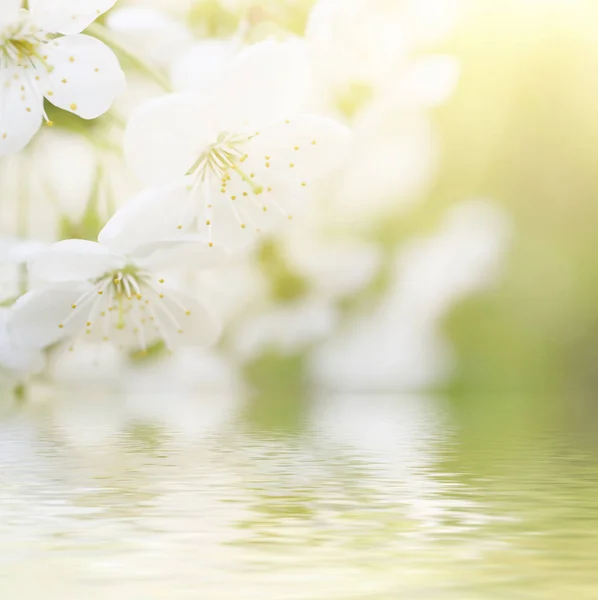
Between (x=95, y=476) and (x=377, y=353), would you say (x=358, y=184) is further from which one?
(x=95, y=476)

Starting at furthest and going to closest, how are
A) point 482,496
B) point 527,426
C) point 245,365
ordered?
point 527,426 → point 245,365 → point 482,496

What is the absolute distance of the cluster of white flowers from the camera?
32.4 inches

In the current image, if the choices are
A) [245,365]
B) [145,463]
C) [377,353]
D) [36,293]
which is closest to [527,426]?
[377,353]

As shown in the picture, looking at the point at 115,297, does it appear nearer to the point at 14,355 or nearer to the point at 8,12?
the point at 14,355

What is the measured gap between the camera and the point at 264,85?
827 millimetres

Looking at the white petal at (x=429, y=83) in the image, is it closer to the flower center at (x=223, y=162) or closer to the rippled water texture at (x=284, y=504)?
the flower center at (x=223, y=162)

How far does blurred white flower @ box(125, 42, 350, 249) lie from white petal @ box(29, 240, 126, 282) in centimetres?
5

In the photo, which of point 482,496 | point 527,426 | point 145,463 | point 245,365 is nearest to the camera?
point 482,496

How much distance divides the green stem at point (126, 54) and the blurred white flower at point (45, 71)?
0.06ft

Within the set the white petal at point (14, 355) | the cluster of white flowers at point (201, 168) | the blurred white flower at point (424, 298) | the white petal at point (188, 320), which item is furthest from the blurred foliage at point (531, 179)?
the white petal at point (14, 355)

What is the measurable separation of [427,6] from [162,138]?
10.6 inches

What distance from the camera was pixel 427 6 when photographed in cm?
95

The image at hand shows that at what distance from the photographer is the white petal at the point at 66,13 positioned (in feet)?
2.74

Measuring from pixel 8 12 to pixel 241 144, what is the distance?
181 millimetres
